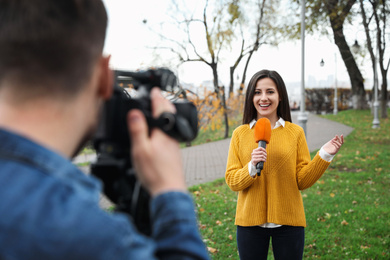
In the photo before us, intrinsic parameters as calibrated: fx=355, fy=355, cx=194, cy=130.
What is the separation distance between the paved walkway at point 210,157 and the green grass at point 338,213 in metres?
0.98

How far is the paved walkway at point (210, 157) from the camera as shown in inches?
354

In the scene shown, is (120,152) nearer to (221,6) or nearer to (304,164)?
(304,164)

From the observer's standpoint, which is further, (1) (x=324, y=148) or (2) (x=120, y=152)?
(1) (x=324, y=148)

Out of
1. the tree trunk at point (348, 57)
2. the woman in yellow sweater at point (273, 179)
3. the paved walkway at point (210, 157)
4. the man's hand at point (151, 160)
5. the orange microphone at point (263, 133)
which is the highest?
the tree trunk at point (348, 57)

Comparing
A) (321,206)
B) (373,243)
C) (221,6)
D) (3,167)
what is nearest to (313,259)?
(373,243)

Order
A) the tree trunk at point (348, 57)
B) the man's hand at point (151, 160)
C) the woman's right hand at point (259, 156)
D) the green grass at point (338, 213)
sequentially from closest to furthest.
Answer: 1. the man's hand at point (151, 160)
2. the woman's right hand at point (259, 156)
3. the green grass at point (338, 213)
4. the tree trunk at point (348, 57)

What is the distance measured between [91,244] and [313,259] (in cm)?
423

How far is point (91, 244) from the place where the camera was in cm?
68

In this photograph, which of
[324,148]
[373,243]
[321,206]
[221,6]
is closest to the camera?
[324,148]

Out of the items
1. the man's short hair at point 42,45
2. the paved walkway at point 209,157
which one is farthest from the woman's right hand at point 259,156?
the paved walkway at point 209,157

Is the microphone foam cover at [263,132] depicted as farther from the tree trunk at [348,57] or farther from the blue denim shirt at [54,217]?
the tree trunk at [348,57]

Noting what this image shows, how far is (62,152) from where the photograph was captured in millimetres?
805

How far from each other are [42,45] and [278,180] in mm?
2213

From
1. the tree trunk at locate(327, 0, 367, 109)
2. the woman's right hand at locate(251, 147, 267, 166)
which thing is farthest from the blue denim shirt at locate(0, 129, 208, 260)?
the tree trunk at locate(327, 0, 367, 109)
